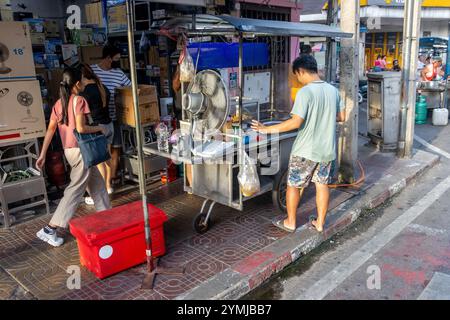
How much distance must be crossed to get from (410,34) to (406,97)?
1.01 metres

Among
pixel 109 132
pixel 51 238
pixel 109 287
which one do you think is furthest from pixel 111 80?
pixel 109 287

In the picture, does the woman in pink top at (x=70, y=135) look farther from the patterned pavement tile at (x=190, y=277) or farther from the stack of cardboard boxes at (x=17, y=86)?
the patterned pavement tile at (x=190, y=277)

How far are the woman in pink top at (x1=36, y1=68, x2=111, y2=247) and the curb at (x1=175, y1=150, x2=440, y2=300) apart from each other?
1.67 meters

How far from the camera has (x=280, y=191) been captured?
491 centimetres

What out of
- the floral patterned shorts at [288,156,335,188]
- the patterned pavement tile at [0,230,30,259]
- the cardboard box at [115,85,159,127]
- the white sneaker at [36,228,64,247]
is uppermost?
the cardboard box at [115,85,159,127]

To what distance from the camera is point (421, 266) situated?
13.1ft

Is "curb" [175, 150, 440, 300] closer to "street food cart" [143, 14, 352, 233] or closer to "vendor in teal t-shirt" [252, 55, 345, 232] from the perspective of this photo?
"vendor in teal t-shirt" [252, 55, 345, 232]

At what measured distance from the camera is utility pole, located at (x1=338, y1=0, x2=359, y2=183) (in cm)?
535

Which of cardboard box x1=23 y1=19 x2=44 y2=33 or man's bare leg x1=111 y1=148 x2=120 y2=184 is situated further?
cardboard box x1=23 y1=19 x2=44 y2=33

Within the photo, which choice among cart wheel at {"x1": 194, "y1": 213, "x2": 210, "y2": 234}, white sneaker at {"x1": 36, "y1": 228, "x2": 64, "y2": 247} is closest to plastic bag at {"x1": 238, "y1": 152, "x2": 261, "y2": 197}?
cart wheel at {"x1": 194, "y1": 213, "x2": 210, "y2": 234}

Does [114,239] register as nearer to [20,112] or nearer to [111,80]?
[20,112]

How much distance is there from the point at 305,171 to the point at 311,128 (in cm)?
45
